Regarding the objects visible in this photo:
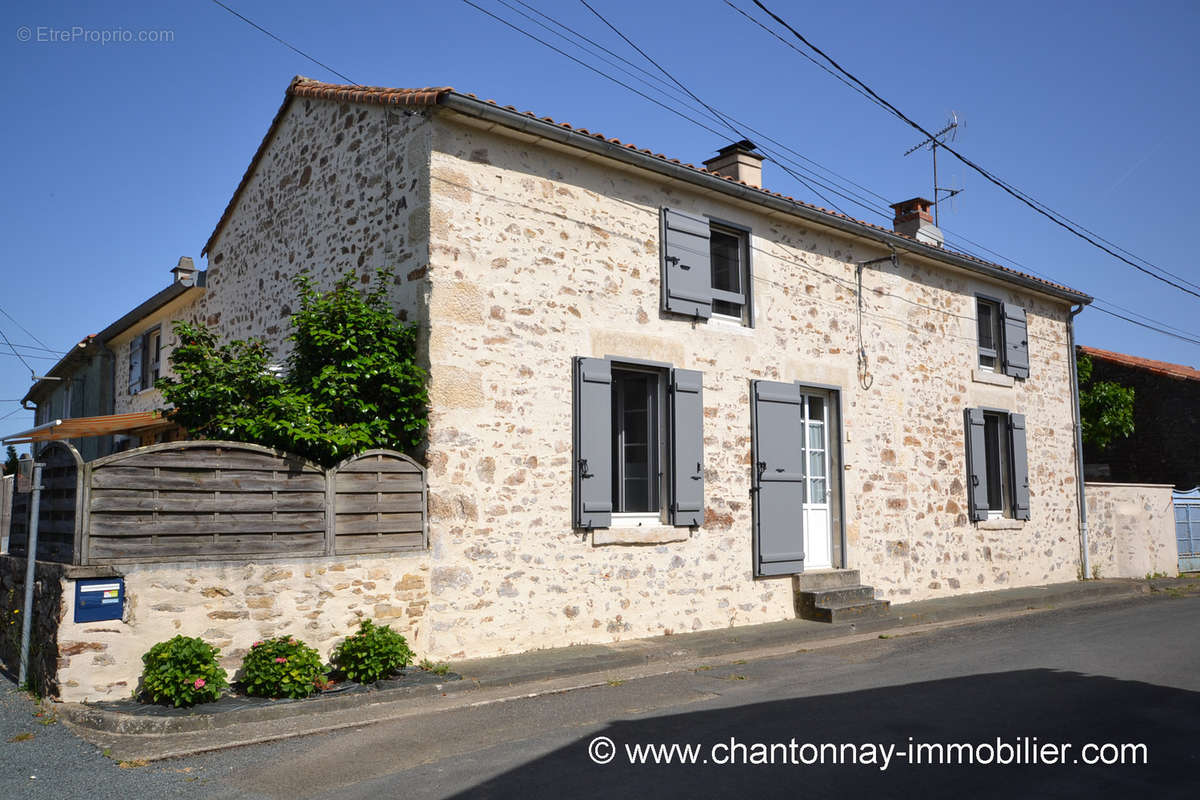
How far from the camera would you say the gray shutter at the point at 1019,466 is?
1323 cm

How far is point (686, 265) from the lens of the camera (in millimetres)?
9258

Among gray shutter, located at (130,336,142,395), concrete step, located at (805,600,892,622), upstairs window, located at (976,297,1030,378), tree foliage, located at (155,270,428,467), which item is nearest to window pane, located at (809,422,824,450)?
concrete step, located at (805,600,892,622)

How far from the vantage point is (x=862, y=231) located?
1108cm

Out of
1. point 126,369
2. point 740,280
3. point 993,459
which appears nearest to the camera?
point 740,280

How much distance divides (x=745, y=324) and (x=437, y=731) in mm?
5960

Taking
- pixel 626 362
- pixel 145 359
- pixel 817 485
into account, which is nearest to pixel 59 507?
pixel 626 362

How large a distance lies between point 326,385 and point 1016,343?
10867 mm

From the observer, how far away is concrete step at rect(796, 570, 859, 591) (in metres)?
10.0

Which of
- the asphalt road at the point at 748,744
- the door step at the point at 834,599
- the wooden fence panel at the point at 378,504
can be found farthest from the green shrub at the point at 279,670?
the door step at the point at 834,599

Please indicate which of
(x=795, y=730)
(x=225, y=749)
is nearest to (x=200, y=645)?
(x=225, y=749)

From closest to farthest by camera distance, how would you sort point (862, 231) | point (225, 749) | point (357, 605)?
point (225, 749), point (357, 605), point (862, 231)

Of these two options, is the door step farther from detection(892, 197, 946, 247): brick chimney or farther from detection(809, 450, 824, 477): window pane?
detection(892, 197, 946, 247): brick chimney

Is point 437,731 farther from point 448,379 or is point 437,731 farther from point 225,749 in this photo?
point 448,379

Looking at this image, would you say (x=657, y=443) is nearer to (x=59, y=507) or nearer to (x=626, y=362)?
(x=626, y=362)
